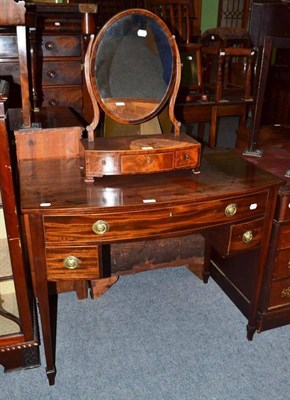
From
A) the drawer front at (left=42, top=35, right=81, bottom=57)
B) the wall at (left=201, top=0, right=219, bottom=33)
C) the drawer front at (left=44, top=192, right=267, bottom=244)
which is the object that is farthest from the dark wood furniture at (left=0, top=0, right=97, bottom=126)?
the wall at (left=201, top=0, right=219, bottom=33)

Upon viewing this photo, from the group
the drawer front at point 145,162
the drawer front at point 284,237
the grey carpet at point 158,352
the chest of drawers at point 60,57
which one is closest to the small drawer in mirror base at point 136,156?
the drawer front at point 145,162

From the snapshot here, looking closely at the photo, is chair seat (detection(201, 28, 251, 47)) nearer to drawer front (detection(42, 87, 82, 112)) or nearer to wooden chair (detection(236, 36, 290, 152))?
drawer front (detection(42, 87, 82, 112))

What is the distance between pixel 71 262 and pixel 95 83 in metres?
0.73

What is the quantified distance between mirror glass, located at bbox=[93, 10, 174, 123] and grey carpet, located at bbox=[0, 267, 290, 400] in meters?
1.12

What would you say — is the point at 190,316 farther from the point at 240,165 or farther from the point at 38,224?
the point at 38,224

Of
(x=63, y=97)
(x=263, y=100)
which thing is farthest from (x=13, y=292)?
(x=63, y=97)

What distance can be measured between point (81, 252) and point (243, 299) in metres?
1.09

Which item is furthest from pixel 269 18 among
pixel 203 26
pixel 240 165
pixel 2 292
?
pixel 203 26

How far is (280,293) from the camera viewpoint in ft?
6.81

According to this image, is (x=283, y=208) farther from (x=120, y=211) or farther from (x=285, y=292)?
(x=120, y=211)

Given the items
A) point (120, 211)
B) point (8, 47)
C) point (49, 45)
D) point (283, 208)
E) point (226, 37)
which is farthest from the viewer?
point (226, 37)

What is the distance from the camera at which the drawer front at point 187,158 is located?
1.72 metres

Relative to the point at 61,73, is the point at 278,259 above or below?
below

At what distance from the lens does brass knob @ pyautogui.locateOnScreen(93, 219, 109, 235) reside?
1510 mm
